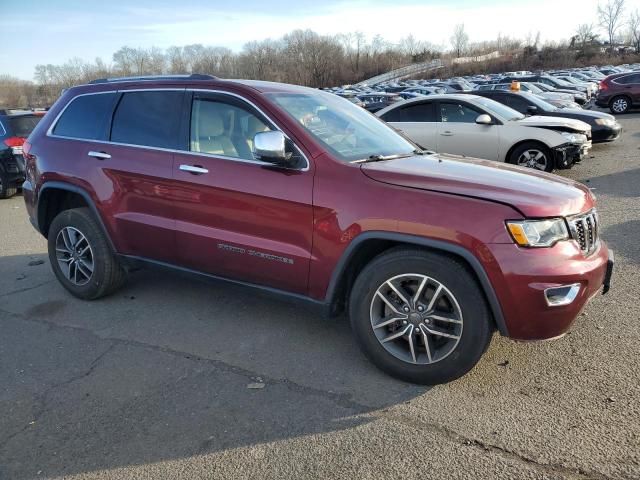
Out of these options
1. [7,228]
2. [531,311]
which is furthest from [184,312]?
[7,228]

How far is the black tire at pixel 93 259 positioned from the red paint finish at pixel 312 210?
22cm

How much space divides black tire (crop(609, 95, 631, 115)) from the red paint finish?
22.6m

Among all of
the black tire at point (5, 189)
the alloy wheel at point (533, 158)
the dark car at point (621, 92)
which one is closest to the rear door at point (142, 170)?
the alloy wheel at point (533, 158)

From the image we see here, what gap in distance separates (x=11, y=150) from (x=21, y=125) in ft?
2.12

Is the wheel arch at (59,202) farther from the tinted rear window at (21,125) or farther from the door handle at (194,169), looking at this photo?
the tinted rear window at (21,125)

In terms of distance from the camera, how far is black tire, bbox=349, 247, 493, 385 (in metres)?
2.95

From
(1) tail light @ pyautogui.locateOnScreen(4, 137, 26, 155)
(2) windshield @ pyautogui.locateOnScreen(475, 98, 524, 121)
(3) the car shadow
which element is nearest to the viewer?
(3) the car shadow

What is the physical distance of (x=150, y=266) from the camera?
169 inches

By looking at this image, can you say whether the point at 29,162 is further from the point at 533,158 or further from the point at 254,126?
the point at 533,158

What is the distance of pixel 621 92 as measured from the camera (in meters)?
22.2

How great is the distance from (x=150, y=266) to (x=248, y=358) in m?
1.28

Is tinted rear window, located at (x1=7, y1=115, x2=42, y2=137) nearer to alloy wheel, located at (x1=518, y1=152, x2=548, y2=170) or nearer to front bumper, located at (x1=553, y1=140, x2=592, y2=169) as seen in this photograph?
alloy wheel, located at (x1=518, y1=152, x2=548, y2=170)

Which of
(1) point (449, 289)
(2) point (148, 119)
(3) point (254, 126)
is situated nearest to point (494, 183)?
(1) point (449, 289)

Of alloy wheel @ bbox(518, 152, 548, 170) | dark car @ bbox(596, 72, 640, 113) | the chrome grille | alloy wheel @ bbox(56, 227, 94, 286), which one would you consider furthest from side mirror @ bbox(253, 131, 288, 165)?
dark car @ bbox(596, 72, 640, 113)
